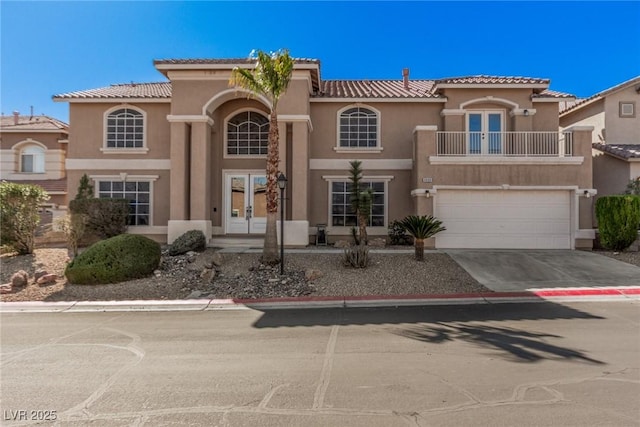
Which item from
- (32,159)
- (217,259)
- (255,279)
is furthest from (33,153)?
(255,279)

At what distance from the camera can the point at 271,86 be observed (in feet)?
37.3

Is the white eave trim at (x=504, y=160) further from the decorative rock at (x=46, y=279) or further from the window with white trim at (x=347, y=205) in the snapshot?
the decorative rock at (x=46, y=279)

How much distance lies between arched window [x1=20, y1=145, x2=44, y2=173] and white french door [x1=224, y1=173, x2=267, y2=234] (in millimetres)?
14280

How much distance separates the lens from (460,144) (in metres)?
15.7

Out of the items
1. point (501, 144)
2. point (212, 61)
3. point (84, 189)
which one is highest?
point (212, 61)

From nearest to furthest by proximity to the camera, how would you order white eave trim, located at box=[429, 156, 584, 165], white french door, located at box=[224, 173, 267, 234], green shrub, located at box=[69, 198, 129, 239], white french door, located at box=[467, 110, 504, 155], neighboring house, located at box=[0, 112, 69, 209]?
1. white eave trim, located at box=[429, 156, 584, 165]
2. green shrub, located at box=[69, 198, 129, 239]
3. white french door, located at box=[467, 110, 504, 155]
4. white french door, located at box=[224, 173, 267, 234]
5. neighboring house, located at box=[0, 112, 69, 209]

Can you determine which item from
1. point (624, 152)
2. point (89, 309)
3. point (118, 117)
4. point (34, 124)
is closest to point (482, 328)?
point (89, 309)

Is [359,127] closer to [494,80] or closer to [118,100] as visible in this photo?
[494,80]

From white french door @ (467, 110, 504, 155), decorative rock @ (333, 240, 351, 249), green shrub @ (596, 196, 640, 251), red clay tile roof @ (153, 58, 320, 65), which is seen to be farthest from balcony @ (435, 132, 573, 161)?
red clay tile roof @ (153, 58, 320, 65)

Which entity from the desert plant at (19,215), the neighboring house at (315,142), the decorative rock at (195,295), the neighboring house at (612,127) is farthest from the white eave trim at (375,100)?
the desert plant at (19,215)

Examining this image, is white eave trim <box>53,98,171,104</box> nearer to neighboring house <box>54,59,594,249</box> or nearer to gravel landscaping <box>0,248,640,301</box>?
neighboring house <box>54,59,594,249</box>

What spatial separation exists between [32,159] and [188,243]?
16339mm

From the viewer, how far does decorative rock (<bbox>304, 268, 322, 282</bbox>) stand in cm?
1082

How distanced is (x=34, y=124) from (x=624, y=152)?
30483 millimetres
